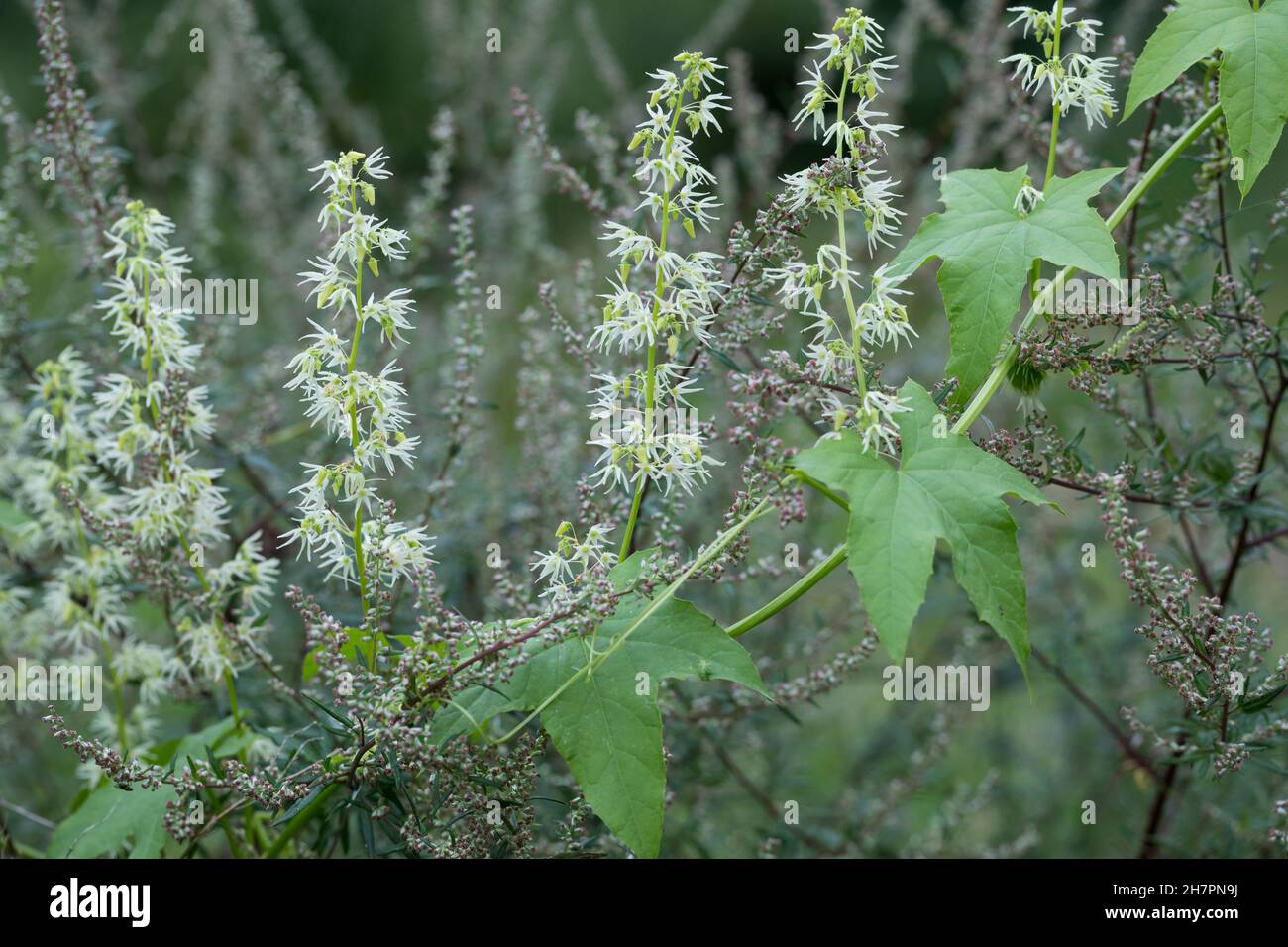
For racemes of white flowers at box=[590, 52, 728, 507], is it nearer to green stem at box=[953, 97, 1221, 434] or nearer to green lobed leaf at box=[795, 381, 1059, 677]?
green lobed leaf at box=[795, 381, 1059, 677]

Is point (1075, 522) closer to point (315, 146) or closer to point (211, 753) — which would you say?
point (315, 146)

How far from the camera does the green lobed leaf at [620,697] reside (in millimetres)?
Answer: 1378

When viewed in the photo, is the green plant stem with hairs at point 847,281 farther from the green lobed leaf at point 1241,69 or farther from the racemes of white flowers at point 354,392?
the racemes of white flowers at point 354,392

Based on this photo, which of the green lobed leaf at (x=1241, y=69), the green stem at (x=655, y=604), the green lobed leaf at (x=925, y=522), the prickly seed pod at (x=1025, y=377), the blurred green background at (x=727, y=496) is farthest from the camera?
the blurred green background at (x=727, y=496)

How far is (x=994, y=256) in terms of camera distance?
4.98ft

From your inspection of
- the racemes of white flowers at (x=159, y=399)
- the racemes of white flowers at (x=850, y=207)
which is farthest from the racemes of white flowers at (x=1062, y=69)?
the racemes of white flowers at (x=159, y=399)

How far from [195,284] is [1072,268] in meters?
1.57

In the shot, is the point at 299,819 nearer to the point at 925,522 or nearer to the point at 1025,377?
the point at 925,522

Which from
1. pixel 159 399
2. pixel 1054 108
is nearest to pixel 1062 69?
pixel 1054 108

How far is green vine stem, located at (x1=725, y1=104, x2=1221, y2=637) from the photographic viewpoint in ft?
4.84

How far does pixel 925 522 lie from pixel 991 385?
12.8 inches

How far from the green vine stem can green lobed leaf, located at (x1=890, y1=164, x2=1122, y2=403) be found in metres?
0.04

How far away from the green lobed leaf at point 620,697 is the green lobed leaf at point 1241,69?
0.89 m
